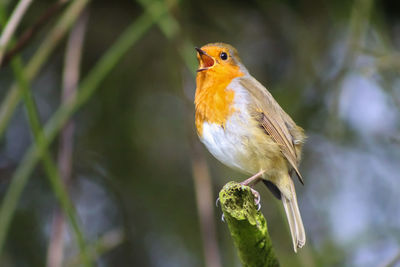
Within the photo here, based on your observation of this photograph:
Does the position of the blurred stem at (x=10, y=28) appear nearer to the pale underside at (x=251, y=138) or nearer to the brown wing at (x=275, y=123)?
the pale underside at (x=251, y=138)

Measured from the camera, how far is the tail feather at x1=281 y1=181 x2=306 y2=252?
2.55 meters

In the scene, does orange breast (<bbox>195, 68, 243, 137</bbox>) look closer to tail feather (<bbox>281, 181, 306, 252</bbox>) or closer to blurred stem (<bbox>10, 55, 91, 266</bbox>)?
tail feather (<bbox>281, 181, 306, 252</bbox>)

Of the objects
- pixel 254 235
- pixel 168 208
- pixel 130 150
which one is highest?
pixel 254 235

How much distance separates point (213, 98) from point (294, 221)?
0.68 meters

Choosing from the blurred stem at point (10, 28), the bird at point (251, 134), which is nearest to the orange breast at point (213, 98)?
the bird at point (251, 134)

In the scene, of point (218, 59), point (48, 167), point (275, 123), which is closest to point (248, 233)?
point (275, 123)

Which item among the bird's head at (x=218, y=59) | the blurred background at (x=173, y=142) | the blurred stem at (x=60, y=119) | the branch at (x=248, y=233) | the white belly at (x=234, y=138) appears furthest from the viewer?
the blurred background at (x=173, y=142)

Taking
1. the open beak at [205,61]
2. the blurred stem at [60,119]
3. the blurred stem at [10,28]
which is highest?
the blurred stem at [10,28]

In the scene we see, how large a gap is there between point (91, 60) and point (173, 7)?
178 centimetres

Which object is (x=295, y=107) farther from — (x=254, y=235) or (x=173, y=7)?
(x=254, y=235)

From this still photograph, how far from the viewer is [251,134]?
2.70m

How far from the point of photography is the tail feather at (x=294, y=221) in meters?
2.55

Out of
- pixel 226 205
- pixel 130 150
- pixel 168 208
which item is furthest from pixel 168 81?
pixel 226 205

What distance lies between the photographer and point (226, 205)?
1.81 m
